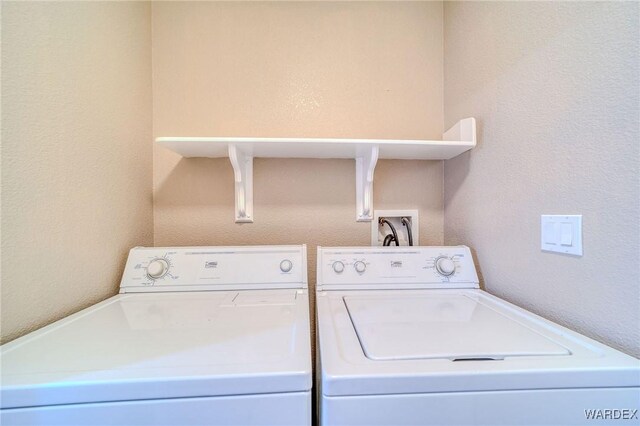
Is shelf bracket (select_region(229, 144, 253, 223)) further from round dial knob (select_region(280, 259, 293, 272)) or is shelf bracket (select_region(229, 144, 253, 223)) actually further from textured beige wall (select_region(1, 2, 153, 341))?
textured beige wall (select_region(1, 2, 153, 341))

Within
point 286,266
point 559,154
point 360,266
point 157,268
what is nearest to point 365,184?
point 360,266

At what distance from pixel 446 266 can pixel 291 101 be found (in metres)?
1.04

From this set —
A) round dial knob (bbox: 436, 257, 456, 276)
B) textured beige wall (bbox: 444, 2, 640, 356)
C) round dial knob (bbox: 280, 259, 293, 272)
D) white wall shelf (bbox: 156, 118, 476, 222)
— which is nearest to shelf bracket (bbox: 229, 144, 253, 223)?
white wall shelf (bbox: 156, 118, 476, 222)

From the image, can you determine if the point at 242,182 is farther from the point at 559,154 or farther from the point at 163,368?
the point at 559,154

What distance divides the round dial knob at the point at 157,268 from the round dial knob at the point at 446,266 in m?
1.08

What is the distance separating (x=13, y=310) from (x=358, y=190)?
121 cm

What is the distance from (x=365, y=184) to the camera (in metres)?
1.22

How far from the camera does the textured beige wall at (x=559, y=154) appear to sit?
1.86ft

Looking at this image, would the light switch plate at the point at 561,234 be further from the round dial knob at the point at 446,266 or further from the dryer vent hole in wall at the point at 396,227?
the dryer vent hole in wall at the point at 396,227

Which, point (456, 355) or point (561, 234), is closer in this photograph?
point (456, 355)

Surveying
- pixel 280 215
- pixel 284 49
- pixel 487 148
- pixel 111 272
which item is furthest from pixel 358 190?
pixel 111 272

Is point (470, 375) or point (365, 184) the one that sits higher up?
point (365, 184)

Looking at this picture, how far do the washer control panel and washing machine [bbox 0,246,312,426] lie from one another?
0.55 feet

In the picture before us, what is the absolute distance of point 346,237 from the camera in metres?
1.33
